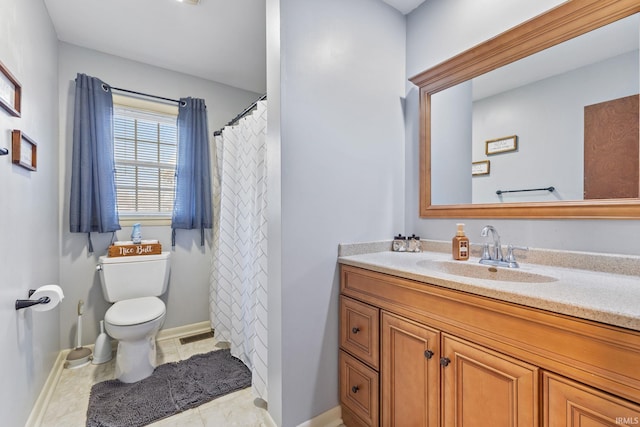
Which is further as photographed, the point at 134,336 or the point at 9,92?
the point at 134,336

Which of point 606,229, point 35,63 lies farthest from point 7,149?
point 606,229

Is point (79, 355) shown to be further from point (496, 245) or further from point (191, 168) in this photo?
point (496, 245)

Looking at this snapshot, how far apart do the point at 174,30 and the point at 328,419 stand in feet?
9.04

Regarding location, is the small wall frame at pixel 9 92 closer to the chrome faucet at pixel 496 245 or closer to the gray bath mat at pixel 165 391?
the gray bath mat at pixel 165 391

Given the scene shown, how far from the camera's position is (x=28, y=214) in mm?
1440

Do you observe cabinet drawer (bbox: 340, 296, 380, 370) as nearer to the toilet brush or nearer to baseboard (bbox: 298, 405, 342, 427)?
baseboard (bbox: 298, 405, 342, 427)

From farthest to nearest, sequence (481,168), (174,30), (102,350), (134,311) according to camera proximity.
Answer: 1. (102,350)
2. (174,30)
3. (134,311)
4. (481,168)

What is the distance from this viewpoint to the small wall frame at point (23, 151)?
123cm

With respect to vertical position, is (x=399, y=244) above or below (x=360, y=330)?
above

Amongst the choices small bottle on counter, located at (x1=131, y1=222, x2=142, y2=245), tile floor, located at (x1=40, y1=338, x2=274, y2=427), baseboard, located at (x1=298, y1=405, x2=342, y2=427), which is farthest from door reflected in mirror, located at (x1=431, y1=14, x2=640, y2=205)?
small bottle on counter, located at (x1=131, y1=222, x2=142, y2=245)

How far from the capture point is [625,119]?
43.9 inches

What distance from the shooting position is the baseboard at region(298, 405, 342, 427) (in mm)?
1430

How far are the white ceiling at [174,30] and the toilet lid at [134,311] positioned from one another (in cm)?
201

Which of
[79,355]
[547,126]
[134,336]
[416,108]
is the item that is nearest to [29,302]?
[134,336]
